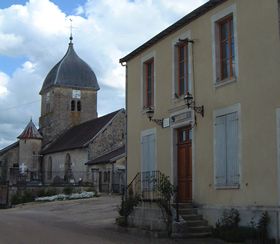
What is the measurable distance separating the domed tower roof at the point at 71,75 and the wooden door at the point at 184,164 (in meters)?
43.7

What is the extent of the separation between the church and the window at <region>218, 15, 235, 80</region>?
2541cm

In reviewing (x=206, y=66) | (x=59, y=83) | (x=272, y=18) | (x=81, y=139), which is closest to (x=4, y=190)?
(x=81, y=139)

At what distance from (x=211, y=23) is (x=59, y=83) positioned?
45215mm

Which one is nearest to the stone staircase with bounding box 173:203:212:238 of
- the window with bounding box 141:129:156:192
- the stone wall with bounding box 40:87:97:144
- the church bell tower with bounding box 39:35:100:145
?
the window with bounding box 141:129:156:192

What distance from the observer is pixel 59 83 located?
58.5m

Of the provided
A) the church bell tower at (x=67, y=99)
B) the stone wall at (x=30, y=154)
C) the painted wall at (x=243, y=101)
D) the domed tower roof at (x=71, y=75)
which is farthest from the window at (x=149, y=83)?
the domed tower roof at (x=71, y=75)

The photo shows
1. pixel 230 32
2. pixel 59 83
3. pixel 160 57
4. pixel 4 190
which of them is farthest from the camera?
pixel 59 83

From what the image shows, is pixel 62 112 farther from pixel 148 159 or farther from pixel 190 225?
pixel 190 225

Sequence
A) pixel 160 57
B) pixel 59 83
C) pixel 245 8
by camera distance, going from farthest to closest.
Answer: pixel 59 83
pixel 160 57
pixel 245 8

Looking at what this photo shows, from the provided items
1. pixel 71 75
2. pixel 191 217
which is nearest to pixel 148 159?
pixel 191 217

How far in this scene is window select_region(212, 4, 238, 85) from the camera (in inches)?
547

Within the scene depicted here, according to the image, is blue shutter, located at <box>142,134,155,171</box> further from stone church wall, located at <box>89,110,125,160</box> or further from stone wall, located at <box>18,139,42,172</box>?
stone wall, located at <box>18,139,42,172</box>

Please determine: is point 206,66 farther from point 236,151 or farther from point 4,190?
point 4,190

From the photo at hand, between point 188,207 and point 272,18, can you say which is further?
point 188,207
